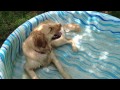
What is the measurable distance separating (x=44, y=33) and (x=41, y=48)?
209mm

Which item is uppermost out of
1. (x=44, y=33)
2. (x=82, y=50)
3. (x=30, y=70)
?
(x=44, y=33)

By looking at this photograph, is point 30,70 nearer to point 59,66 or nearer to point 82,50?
point 59,66

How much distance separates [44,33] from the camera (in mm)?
3998

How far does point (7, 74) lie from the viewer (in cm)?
386

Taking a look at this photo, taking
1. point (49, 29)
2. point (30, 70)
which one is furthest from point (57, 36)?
point (30, 70)

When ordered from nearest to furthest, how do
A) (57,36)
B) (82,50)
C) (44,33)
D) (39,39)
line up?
(39,39) → (44,33) → (57,36) → (82,50)

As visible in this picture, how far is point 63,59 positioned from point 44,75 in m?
0.44

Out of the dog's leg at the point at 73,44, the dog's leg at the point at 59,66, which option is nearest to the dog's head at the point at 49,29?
the dog's leg at the point at 59,66

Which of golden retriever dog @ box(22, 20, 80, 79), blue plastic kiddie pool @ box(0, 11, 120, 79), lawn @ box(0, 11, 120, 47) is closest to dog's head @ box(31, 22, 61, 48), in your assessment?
golden retriever dog @ box(22, 20, 80, 79)

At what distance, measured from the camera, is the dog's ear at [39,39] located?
3.87 m

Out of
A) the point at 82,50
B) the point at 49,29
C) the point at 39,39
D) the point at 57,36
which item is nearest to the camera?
the point at 39,39

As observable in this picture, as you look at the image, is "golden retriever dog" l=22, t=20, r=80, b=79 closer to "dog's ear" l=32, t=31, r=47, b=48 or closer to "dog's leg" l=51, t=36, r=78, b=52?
"dog's ear" l=32, t=31, r=47, b=48
